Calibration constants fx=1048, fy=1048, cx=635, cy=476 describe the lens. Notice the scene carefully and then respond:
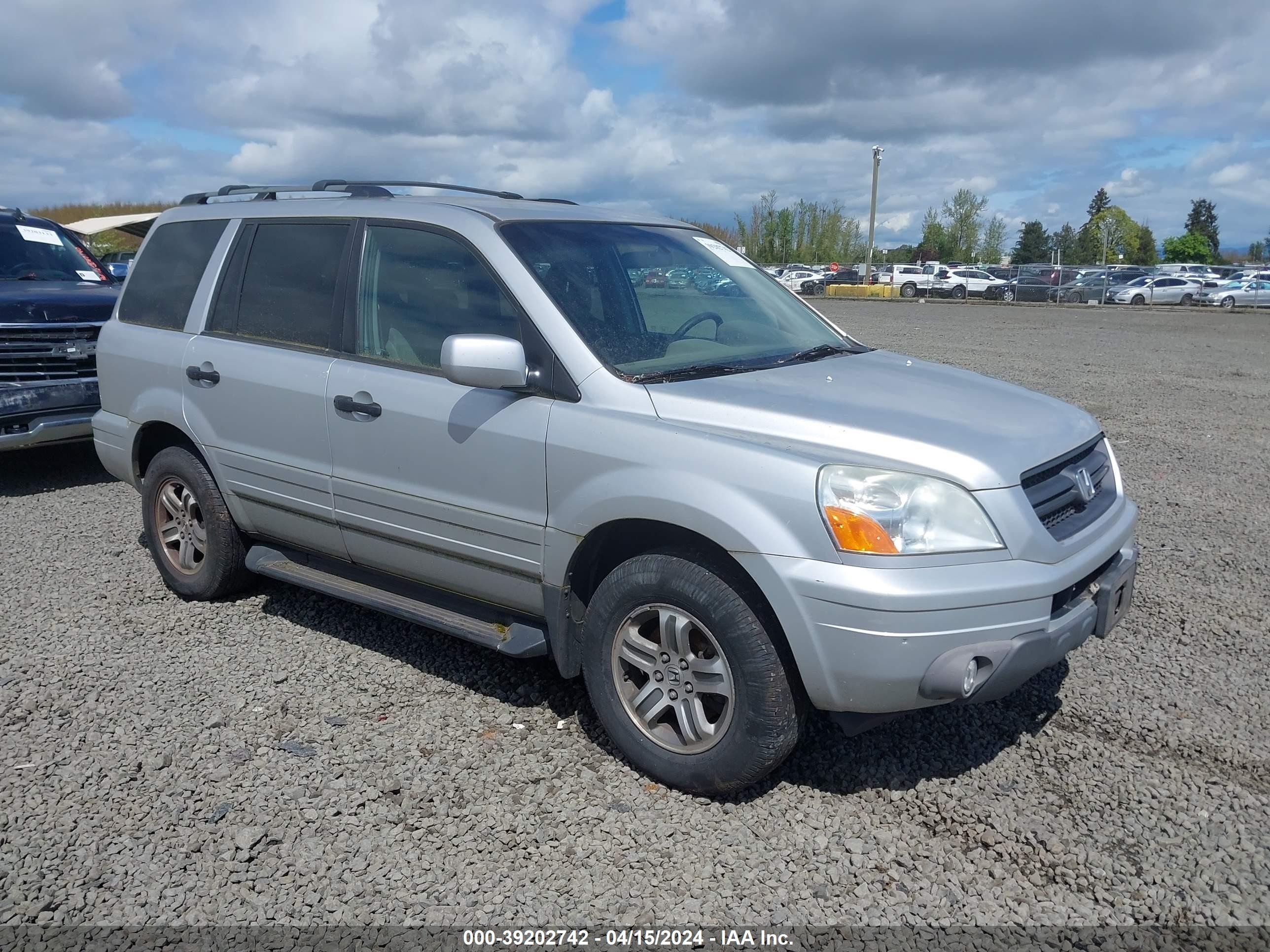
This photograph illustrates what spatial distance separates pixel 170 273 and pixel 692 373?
10.1 feet

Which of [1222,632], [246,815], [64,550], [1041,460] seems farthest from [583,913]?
[64,550]

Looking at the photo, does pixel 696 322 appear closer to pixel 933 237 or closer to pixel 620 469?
pixel 620 469

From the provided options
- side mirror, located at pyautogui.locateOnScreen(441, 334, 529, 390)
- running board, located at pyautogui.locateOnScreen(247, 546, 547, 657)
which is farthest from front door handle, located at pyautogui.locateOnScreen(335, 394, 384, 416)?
running board, located at pyautogui.locateOnScreen(247, 546, 547, 657)

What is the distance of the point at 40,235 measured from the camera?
30.3 feet

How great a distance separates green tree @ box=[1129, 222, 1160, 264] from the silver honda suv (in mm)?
99566

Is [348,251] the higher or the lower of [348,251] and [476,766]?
the higher

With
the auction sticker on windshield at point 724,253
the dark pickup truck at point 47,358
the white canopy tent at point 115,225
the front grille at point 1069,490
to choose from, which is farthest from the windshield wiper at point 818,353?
the white canopy tent at point 115,225

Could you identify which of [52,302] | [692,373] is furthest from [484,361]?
[52,302]

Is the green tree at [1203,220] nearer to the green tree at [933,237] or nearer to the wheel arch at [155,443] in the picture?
the green tree at [933,237]

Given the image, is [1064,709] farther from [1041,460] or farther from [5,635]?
[5,635]

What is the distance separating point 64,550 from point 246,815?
3.67m

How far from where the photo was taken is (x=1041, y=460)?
3.36 metres

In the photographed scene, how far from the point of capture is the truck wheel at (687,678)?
127 inches

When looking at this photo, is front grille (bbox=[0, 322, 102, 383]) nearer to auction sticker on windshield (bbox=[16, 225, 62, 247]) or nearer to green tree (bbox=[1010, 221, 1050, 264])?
auction sticker on windshield (bbox=[16, 225, 62, 247])
